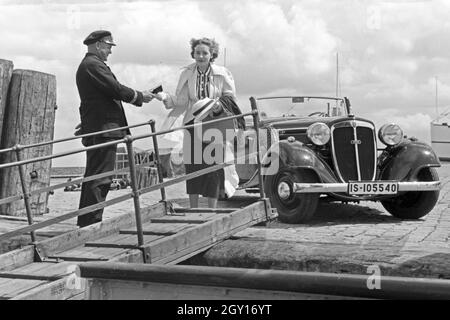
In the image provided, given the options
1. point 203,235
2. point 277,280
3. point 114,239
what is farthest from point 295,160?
point 277,280

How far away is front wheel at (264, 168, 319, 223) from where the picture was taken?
8.11 m

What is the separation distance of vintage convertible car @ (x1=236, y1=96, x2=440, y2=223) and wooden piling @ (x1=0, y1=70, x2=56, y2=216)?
2.74 metres

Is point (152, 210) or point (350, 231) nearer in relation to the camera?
point (152, 210)

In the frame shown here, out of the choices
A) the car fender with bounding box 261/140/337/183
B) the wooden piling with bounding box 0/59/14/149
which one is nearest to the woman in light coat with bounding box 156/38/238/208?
the car fender with bounding box 261/140/337/183

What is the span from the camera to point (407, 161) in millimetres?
8609

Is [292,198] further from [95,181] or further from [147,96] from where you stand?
[95,181]

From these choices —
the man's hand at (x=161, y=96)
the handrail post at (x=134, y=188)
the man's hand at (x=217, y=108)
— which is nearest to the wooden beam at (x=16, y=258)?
the handrail post at (x=134, y=188)

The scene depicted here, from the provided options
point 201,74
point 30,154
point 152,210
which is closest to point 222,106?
point 201,74

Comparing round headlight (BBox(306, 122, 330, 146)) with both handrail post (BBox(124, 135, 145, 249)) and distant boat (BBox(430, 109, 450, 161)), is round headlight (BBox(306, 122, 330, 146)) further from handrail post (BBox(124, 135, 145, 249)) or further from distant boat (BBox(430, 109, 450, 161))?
distant boat (BBox(430, 109, 450, 161))

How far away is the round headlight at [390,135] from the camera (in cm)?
897

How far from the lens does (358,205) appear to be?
1035 centimetres

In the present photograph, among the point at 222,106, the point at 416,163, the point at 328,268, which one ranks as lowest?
the point at 328,268
